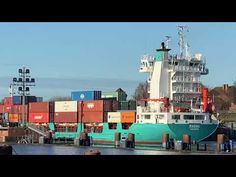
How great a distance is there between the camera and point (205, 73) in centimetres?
3025

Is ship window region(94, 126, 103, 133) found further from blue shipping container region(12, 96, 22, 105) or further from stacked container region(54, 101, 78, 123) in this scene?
blue shipping container region(12, 96, 22, 105)

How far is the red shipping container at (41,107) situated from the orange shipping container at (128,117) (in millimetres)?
6814

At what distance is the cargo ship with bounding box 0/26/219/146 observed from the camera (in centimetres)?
2727

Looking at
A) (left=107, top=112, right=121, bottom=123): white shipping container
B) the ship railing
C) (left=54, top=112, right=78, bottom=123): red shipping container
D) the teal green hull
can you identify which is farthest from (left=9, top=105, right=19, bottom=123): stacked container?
the teal green hull

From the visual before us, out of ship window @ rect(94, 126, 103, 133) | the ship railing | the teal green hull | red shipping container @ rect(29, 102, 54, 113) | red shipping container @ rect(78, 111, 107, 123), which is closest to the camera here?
the teal green hull

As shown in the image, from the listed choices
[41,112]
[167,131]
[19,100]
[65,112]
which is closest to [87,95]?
[65,112]

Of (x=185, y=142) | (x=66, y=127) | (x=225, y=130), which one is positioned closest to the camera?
(x=185, y=142)

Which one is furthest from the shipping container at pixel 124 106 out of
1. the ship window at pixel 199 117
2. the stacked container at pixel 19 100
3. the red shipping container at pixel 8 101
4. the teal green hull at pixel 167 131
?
the red shipping container at pixel 8 101

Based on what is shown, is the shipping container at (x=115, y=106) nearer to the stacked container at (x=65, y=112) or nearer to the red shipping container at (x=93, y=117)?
the red shipping container at (x=93, y=117)

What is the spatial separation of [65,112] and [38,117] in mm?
3037

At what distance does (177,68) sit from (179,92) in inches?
56.6

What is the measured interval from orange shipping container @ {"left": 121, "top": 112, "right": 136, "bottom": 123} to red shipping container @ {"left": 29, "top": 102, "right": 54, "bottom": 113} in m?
6.81
